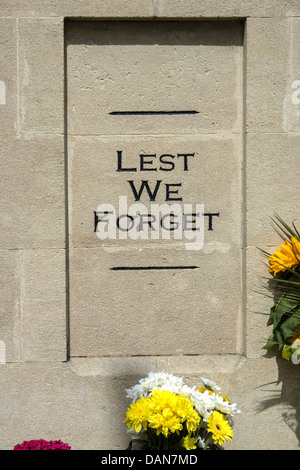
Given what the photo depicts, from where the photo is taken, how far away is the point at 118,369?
3924 mm

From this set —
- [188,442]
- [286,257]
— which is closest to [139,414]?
[188,442]

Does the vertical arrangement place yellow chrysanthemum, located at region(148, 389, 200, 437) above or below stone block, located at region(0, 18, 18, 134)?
below

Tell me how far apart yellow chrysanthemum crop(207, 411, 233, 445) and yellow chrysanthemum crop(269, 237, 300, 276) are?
1.05m

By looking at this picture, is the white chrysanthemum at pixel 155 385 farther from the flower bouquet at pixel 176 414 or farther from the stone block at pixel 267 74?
the stone block at pixel 267 74

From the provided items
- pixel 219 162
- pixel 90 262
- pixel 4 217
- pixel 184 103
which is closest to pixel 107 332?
pixel 90 262

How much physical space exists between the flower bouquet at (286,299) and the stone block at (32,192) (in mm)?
1505

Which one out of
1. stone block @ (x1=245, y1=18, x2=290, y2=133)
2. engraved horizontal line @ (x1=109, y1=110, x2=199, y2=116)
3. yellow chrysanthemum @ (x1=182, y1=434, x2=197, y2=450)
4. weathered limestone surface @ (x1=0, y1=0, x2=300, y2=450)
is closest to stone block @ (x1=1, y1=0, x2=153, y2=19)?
weathered limestone surface @ (x1=0, y1=0, x2=300, y2=450)

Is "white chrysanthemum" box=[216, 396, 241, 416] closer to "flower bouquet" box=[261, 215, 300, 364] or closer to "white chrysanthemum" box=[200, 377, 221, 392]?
"white chrysanthemum" box=[200, 377, 221, 392]

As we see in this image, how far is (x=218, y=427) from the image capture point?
3430 mm

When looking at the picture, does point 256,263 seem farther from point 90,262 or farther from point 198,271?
point 90,262

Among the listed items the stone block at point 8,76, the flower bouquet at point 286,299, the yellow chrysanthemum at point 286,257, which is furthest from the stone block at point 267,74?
the stone block at point 8,76

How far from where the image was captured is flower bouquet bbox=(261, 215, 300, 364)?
3729 mm

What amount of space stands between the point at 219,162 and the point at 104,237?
998mm
